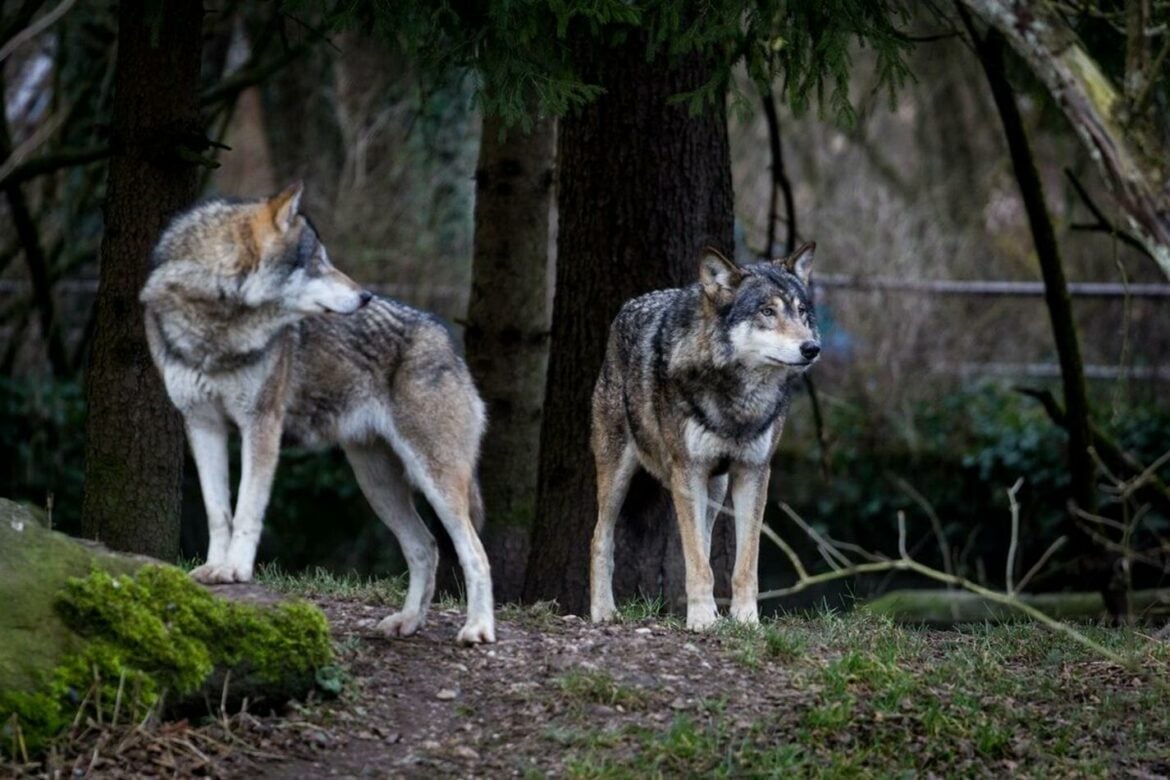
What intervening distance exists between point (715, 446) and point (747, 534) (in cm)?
49

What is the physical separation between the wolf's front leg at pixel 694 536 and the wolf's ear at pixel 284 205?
2530mm

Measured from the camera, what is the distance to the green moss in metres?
5.46

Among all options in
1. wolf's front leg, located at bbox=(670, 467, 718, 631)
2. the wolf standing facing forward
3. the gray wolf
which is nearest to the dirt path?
the wolf standing facing forward

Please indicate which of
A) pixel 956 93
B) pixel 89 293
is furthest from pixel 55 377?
pixel 956 93

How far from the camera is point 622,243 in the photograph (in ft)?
31.3

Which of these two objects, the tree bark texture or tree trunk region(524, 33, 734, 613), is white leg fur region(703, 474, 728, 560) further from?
the tree bark texture

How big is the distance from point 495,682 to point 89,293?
38.6ft

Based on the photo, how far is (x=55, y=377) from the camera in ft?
54.4

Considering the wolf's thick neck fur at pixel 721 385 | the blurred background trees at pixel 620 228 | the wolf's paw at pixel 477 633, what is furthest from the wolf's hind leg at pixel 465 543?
the blurred background trees at pixel 620 228

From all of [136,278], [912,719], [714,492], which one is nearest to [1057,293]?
[714,492]

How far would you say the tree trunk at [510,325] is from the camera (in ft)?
36.5

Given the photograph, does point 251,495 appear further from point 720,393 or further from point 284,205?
point 720,393

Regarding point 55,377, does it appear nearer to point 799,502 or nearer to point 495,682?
point 799,502

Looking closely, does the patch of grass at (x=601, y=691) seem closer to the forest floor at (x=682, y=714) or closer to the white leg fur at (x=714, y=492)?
the forest floor at (x=682, y=714)
